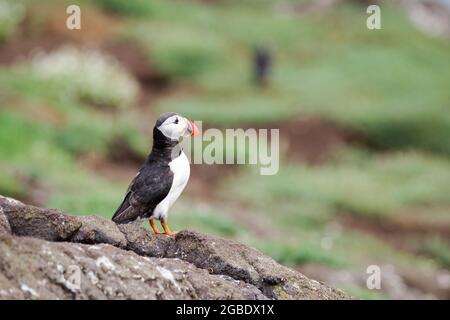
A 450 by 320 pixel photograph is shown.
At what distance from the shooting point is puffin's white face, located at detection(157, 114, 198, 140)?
679 centimetres

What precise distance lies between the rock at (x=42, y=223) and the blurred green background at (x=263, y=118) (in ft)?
16.6

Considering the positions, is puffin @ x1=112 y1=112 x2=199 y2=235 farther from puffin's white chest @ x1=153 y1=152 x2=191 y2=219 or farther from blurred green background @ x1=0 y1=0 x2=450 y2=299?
blurred green background @ x1=0 y1=0 x2=450 y2=299

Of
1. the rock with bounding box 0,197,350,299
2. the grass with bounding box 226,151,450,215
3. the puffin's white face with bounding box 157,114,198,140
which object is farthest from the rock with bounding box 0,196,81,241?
the grass with bounding box 226,151,450,215

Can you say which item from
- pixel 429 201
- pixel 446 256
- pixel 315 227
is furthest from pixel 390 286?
pixel 429 201

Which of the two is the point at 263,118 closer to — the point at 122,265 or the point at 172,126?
the point at 172,126

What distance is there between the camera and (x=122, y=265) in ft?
17.1

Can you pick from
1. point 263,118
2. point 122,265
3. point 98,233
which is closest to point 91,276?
point 122,265

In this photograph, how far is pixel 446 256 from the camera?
17.2 meters

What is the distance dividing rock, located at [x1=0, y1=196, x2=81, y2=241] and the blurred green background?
5.06 metres

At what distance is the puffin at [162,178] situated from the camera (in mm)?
6812

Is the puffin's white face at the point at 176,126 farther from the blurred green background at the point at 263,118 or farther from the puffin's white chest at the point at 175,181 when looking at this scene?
the blurred green background at the point at 263,118

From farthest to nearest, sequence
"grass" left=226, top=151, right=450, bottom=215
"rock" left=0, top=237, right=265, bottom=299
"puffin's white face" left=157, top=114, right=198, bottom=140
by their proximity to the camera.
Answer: "grass" left=226, top=151, right=450, bottom=215 < "puffin's white face" left=157, top=114, right=198, bottom=140 < "rock" left=0, top=237, right=265, bottom=299

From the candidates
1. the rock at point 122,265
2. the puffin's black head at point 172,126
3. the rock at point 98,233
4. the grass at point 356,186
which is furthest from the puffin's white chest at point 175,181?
the grass at point 356,186

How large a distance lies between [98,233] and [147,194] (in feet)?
3.56
